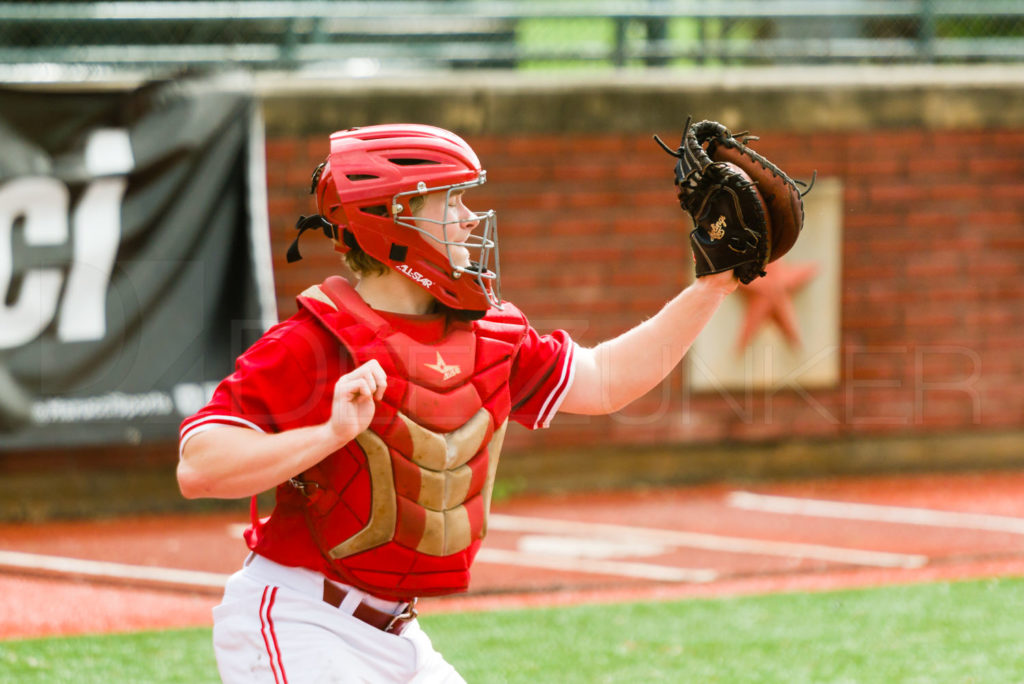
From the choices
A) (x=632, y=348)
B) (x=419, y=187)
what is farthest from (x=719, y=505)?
(x=419, y=187)

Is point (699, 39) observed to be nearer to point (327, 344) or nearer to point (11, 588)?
point (11, 588)

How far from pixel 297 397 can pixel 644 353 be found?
87 cm

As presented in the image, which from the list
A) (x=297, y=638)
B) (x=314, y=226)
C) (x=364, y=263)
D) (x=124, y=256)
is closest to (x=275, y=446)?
(x=297, y=638)

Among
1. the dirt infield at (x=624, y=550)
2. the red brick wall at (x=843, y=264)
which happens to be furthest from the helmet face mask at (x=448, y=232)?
the red brick wall at (x=843, y=264)

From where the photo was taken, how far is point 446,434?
8.63ft

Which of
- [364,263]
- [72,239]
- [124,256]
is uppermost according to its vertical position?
[364,263]

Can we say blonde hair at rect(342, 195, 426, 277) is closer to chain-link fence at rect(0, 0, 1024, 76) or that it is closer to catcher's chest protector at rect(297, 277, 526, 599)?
catcher's chest protector at rect(297, 277, 526, 599)

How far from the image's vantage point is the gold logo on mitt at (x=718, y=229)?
2777 mm

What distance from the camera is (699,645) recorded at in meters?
4.98

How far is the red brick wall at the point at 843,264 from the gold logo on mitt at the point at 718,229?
198 inches

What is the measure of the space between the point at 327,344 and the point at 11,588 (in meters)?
4.00

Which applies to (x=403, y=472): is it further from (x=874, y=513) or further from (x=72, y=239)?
(x=874, y=513)

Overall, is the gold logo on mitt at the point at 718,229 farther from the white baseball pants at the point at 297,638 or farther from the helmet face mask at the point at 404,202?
the white baseball pants at the point at 297,638

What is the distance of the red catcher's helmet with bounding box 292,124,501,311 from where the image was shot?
104 inches
